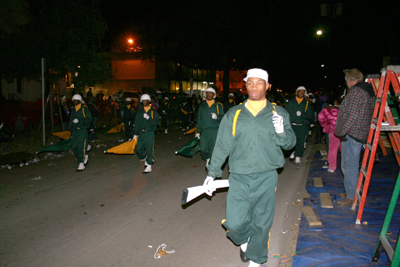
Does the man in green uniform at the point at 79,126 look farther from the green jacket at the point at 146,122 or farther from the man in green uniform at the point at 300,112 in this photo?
the man in green uniform at the point at 300,112

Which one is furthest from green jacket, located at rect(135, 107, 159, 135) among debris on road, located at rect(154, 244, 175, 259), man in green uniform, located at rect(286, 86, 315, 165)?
debris on road, located at rect(154, 244, 175, 259)

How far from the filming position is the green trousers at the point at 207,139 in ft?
26.7

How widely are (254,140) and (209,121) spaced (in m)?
4.68

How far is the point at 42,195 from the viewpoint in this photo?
21.3ft

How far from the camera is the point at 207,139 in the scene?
8188 millimetres

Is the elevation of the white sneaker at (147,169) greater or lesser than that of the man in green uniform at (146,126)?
lesser

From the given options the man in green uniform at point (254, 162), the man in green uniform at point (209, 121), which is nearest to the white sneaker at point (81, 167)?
the man in green uniform at point (209, 121)

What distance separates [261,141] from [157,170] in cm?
564

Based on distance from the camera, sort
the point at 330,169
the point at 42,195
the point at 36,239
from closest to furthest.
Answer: the point at 36,239
the point at 42,195
the point at 330,169

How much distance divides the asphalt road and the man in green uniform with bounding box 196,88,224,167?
0.86m

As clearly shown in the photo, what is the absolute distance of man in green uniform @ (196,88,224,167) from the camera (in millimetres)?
8078

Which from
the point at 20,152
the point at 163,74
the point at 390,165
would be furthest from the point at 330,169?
the point at 163,74

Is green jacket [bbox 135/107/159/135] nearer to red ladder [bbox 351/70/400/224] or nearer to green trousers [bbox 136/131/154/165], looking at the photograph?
green trousers [bbox 136/131/154/165]

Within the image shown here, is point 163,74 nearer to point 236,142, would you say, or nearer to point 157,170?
point 157,170
